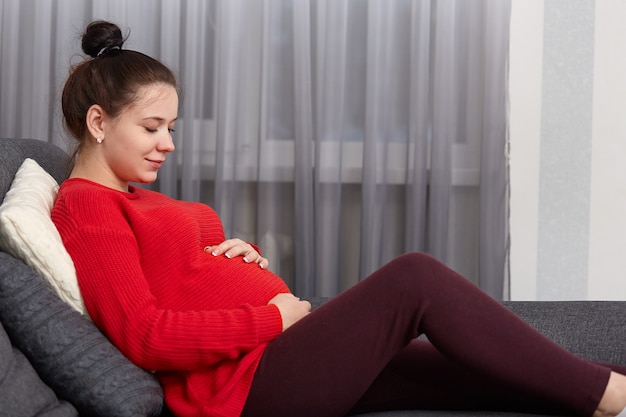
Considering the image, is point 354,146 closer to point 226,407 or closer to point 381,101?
point 381,101

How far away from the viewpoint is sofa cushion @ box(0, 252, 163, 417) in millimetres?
1467

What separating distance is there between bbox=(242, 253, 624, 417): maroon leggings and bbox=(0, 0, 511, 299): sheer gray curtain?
1253mm

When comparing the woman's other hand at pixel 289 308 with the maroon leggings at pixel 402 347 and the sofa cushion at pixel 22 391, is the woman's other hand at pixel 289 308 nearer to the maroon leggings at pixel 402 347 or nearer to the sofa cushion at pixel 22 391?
the maroon leggings at pixel 402 347

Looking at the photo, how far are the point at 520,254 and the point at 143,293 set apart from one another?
1.73 m

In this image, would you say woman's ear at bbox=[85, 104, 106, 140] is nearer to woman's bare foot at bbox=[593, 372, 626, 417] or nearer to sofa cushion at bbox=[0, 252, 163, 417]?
sofa cushion at bbox=[0, 252, 163, 417]

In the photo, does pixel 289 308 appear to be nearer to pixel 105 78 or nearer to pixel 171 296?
pixel 171 296

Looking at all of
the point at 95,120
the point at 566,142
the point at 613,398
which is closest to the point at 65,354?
the point at 95,120

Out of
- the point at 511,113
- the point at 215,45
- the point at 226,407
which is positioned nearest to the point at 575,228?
the point at 511,113

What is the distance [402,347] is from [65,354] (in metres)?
0.59

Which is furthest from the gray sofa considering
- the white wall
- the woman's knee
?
the white wall

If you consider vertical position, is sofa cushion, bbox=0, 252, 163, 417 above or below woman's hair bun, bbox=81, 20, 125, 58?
below

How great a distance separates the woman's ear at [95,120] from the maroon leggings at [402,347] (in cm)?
57

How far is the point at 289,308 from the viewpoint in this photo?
1660mm

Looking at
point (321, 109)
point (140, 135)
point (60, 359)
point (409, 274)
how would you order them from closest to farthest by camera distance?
point (60, 359), point (409, 274), point (140, 135), point (321, 109)
